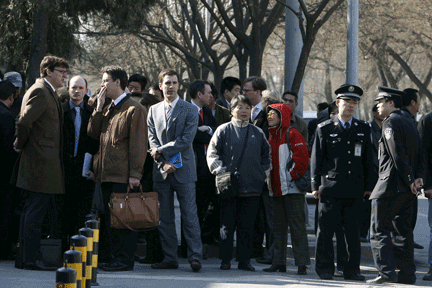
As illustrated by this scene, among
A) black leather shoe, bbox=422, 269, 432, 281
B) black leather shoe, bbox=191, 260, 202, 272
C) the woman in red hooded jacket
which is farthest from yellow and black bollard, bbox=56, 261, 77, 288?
black leather shoe, bbox=422, 269, 432, 281

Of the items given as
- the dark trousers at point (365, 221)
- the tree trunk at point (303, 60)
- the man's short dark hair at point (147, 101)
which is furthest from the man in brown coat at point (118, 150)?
the tree trunk at point (303, 60)

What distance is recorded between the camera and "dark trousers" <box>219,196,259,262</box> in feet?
26.0

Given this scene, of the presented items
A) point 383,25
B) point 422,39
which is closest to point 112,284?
point 383,25

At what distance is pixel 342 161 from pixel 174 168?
1.84m

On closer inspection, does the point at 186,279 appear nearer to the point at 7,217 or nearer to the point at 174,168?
the point at 174,168

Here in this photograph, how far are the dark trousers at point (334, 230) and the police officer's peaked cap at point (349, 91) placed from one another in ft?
3.66

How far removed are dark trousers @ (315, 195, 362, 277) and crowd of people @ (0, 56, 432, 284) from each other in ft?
0.04

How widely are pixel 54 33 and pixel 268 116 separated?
344 inches

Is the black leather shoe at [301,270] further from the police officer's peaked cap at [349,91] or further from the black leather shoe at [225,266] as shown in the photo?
the police officer's peaked cap at [349,91]

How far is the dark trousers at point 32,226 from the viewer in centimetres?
733

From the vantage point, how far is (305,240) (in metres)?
7.88

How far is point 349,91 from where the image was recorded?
7.68m

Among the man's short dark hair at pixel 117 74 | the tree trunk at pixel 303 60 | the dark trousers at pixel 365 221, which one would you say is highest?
the tree trunk at pixel 303 60

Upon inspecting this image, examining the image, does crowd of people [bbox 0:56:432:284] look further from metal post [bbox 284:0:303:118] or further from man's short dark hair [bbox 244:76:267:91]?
metal post [bbox 284:0:303:118]
